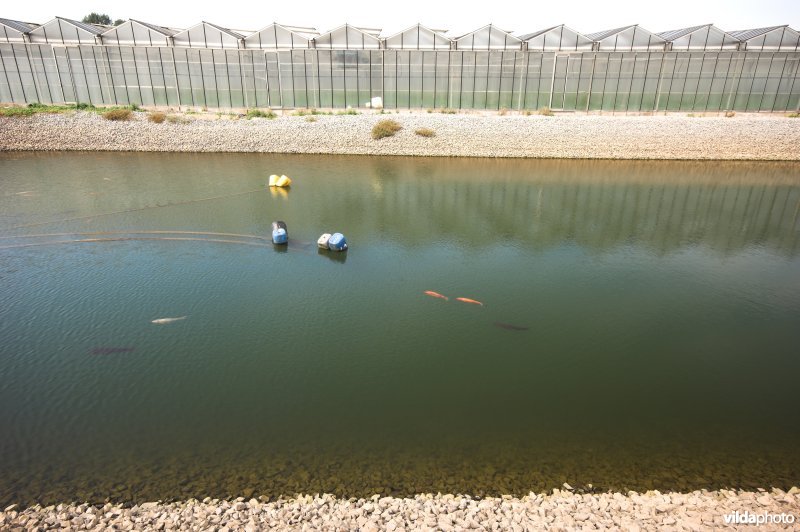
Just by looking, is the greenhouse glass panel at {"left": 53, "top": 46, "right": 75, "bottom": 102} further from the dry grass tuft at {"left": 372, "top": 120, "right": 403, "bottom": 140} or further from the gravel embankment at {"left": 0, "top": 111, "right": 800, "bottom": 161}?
the dry grass tuft at {"left": 372, "top": 120, "right": 403, "bottom": 140}

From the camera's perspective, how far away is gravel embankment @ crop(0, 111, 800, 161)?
49938mm

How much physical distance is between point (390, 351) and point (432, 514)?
7.14 meters

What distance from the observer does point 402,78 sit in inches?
2185

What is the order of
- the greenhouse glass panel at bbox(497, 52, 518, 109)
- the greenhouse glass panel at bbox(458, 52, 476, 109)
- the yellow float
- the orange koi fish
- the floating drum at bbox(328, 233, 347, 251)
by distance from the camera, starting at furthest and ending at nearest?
the greenhouse glass panel at bbox(458, 52, 476, 109)
the greenhouse glass panel at bbox(497, 52, 518, 109)
the yellow float
the floating drum at bbox(328, 233, 347, 251)
the orange koi fish

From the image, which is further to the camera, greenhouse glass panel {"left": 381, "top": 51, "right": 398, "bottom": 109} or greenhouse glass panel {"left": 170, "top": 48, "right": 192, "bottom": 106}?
greenhouse glass panel {"left": 170, "top": 48, "right": 192, "bottom": 106}

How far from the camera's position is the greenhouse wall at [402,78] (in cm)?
5456

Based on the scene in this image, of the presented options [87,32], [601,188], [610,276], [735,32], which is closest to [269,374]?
[610,276]

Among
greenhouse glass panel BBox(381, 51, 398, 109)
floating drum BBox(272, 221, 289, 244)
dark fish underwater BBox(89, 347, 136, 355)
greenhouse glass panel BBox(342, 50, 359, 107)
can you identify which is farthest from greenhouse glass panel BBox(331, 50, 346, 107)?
dark fish underwater BBox(89, 347, 136, 355)

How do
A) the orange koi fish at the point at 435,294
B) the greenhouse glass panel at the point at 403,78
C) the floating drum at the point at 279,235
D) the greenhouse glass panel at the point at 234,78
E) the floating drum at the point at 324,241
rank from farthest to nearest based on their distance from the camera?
the greenhouse glass panel at the point at 234,78 < the greenhouse glass panel at the point at 403,78 < the floating drum at the point at 279,235 < the floating drum at the point at 324,241 < the orange koi fish at the point at 435,294

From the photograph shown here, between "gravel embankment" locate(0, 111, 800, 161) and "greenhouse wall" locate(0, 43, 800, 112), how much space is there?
6105 millimetres

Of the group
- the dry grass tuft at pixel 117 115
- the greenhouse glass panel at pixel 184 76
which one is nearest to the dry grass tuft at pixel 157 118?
the dry grass tuft at pixel 117 115

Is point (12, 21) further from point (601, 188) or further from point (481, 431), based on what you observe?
point (481, 431)

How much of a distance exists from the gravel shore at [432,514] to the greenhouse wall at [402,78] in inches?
2046

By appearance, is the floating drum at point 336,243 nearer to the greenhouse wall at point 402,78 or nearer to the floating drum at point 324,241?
the floating drum at point 324,241
